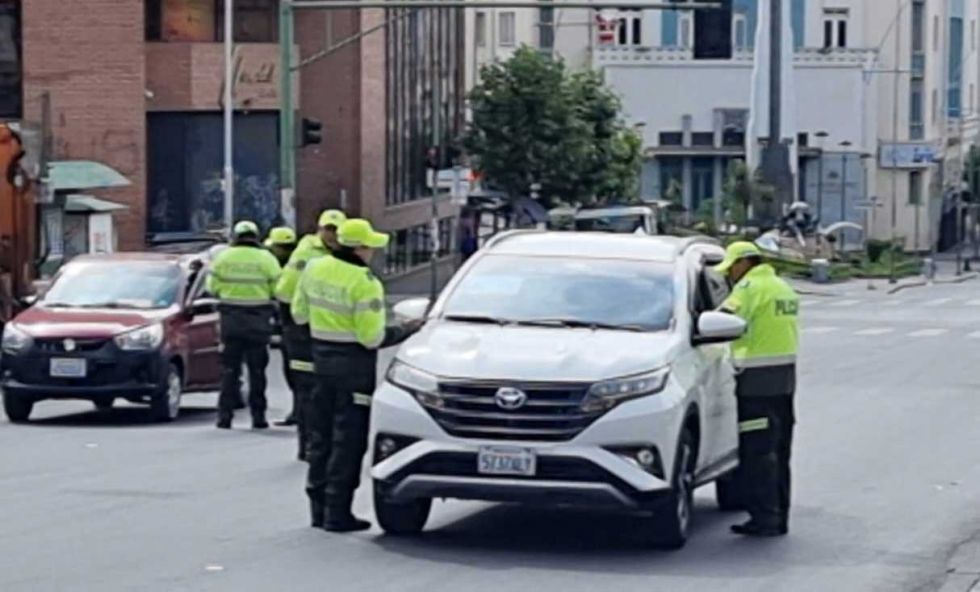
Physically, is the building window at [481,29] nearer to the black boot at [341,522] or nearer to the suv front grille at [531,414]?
the black boot at [341,522]

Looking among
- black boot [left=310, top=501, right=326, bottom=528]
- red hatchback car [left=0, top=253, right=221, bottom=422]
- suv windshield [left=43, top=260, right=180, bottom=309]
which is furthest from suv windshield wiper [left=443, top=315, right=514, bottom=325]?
suv windshield [left=43, top=260, right=180, bottom=309]

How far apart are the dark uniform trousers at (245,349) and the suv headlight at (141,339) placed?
1.13 m

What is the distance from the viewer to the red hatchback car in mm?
21234

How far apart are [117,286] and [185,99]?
92.9 feet

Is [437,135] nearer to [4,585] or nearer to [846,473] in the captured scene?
[846,473]

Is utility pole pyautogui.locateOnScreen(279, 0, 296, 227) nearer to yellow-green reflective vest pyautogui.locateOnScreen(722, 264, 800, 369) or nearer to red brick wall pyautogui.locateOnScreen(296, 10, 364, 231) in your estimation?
red brick wall pyautogui.locateOnScreen(296, 10, 364, 231)

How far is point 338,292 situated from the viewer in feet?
44.4

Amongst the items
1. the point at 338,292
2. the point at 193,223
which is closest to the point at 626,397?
the point at 338,292

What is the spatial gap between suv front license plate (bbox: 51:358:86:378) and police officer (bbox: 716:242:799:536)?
874 centimetres

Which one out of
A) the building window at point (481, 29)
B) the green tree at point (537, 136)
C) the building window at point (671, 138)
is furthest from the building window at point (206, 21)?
the building window at point (671, 138)

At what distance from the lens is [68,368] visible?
69.6 feet

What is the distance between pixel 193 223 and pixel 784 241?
30.2 metres

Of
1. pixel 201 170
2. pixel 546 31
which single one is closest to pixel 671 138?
pixel 546 31

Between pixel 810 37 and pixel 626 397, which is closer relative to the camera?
pixel 626 397
